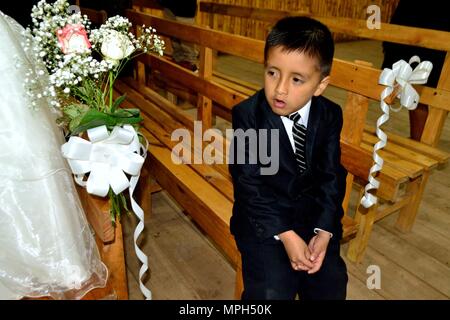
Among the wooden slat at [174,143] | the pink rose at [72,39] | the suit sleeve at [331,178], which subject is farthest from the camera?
the wooden slat at [174,143]

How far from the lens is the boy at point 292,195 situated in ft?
4.96

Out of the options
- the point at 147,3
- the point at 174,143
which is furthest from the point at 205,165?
the point at 147,3

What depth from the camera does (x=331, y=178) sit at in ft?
5.45

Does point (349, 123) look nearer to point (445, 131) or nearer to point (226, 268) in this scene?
point (226, 268)

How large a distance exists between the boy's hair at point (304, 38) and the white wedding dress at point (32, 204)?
894 millimetres

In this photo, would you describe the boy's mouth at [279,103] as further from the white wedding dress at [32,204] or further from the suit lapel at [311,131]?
the white wedding dress at [32,204]

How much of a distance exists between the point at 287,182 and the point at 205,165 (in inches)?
31.7

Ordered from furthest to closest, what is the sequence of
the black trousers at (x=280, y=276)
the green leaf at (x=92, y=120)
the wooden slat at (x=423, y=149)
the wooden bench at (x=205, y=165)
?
the wooden slat at (x=423, y=149) → the wooden bench at (x=205, y=165) → the black trousers at (x=280, y=276) → the green leaf at (x=92, y=120)

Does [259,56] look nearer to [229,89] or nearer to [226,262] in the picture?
[229,89]

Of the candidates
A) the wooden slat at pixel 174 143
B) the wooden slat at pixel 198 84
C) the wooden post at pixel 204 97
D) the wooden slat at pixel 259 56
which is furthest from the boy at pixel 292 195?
the wooden post at pixel 204 97

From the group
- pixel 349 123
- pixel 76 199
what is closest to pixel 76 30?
pixel 76 199

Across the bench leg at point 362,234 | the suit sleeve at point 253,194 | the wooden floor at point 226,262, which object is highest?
the suit sleeve at point 253,194

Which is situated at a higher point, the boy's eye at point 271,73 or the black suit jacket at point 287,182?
the boy's eye at point 271,73

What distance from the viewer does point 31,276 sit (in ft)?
4.67
